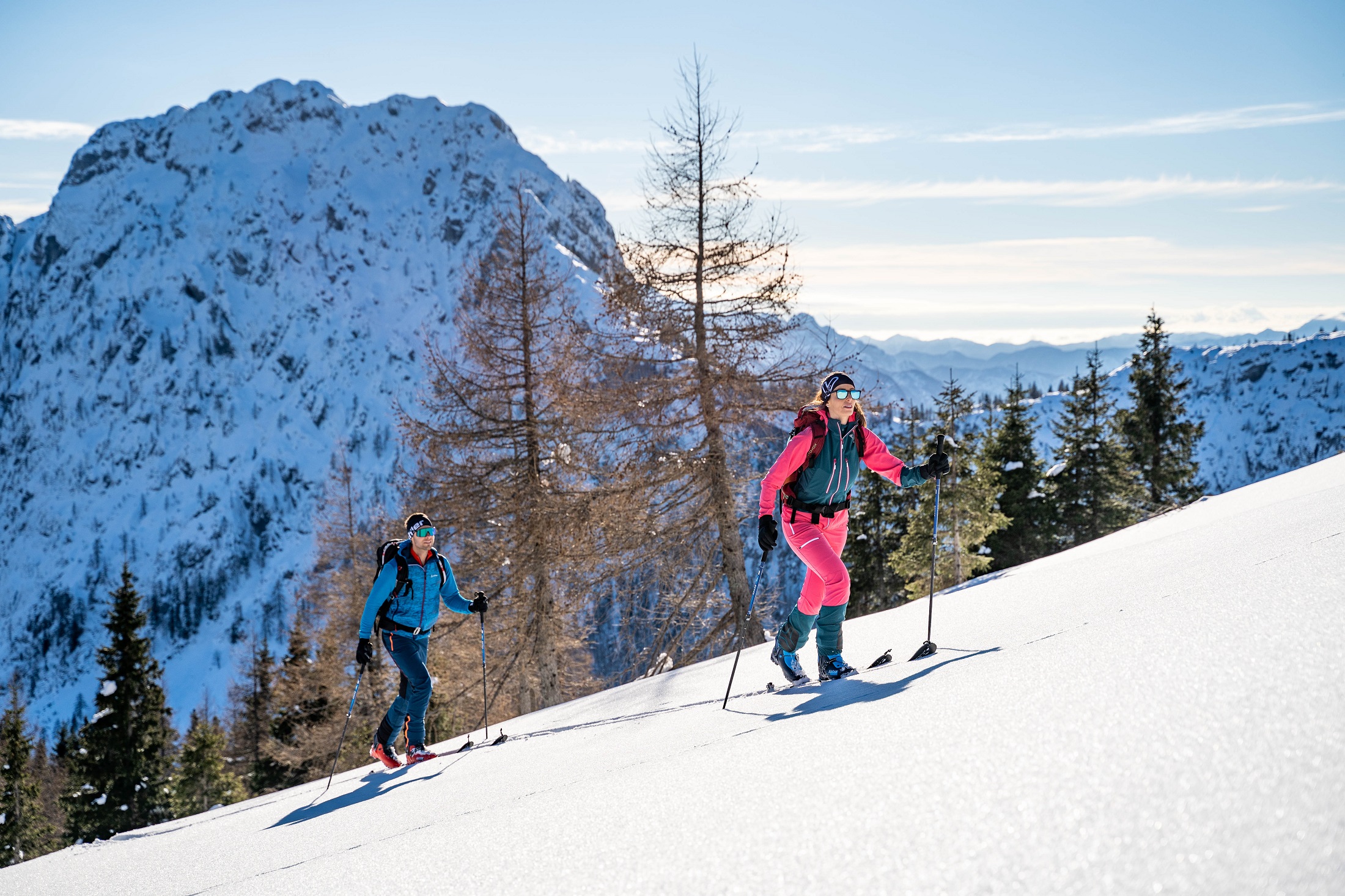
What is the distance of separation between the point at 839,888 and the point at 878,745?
870mm

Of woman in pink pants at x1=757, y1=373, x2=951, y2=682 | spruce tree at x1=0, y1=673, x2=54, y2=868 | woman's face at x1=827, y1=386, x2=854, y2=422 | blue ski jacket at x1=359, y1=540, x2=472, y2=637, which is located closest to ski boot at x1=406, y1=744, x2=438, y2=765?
blue ski jacket at x1=359, y1=540, x2=472, y2=637

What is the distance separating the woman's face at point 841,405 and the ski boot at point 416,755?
4.80 m

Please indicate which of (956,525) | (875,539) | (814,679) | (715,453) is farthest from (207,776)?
(814,679)

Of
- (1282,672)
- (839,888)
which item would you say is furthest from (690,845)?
(1282,672)

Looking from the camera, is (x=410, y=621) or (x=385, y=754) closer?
(x=410, y=621)

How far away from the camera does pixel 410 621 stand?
638 cm

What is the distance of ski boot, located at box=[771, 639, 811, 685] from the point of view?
525cm

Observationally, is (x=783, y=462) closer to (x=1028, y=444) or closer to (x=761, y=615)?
(x=761, y=615)

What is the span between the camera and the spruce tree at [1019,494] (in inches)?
1036

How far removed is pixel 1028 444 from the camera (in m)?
27.3

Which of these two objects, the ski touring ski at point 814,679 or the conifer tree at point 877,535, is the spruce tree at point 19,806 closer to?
the conifer tree at point 877,535

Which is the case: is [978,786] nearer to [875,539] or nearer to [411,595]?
[411,595]

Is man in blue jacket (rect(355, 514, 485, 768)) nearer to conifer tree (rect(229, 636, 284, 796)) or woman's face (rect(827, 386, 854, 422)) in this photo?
woman's face (rect(827, 386, 854, 422))

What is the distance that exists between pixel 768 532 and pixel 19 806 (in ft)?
123
